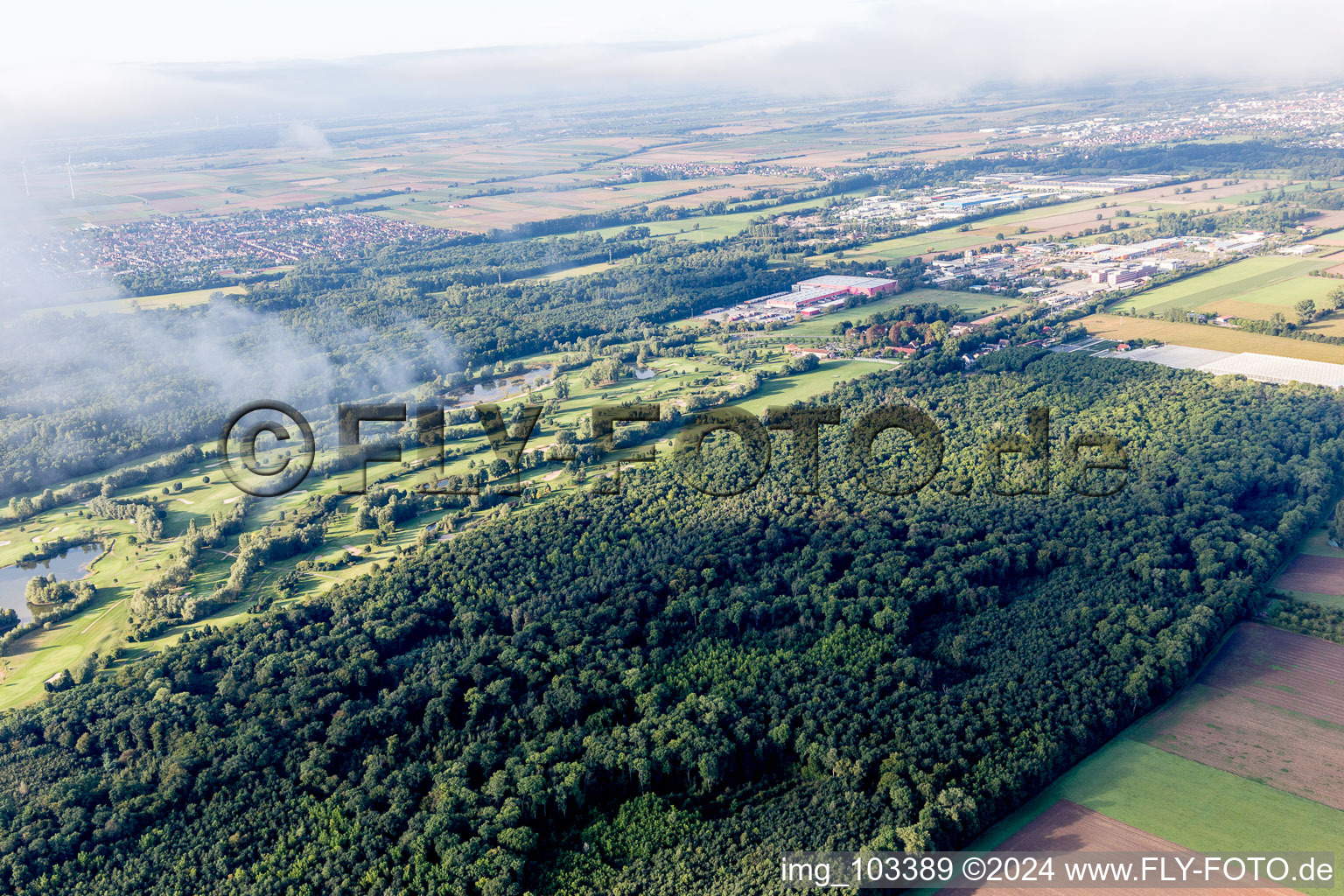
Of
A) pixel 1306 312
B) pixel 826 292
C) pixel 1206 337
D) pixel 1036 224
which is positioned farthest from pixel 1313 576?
pixel 1036 224

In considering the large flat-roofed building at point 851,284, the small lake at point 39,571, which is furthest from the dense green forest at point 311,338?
the small lake at point 39,571

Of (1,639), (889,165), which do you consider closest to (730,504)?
(1,639)

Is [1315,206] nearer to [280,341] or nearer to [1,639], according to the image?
[280,341]

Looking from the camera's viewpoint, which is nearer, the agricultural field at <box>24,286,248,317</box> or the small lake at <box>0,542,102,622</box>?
the small lake at <box>0,542,102,622</box>

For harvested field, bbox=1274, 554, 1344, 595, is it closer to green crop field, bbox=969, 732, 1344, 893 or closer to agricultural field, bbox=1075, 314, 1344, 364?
green crop field, bbox=969, 732, 1344, 893

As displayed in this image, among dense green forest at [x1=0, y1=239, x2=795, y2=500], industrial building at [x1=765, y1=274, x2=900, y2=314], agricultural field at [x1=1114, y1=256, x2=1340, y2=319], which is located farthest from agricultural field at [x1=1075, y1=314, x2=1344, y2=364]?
dense green forest at [x1=0, y1=239, x2=795, y2=500]

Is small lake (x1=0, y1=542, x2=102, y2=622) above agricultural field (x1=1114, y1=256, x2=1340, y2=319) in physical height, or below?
below
